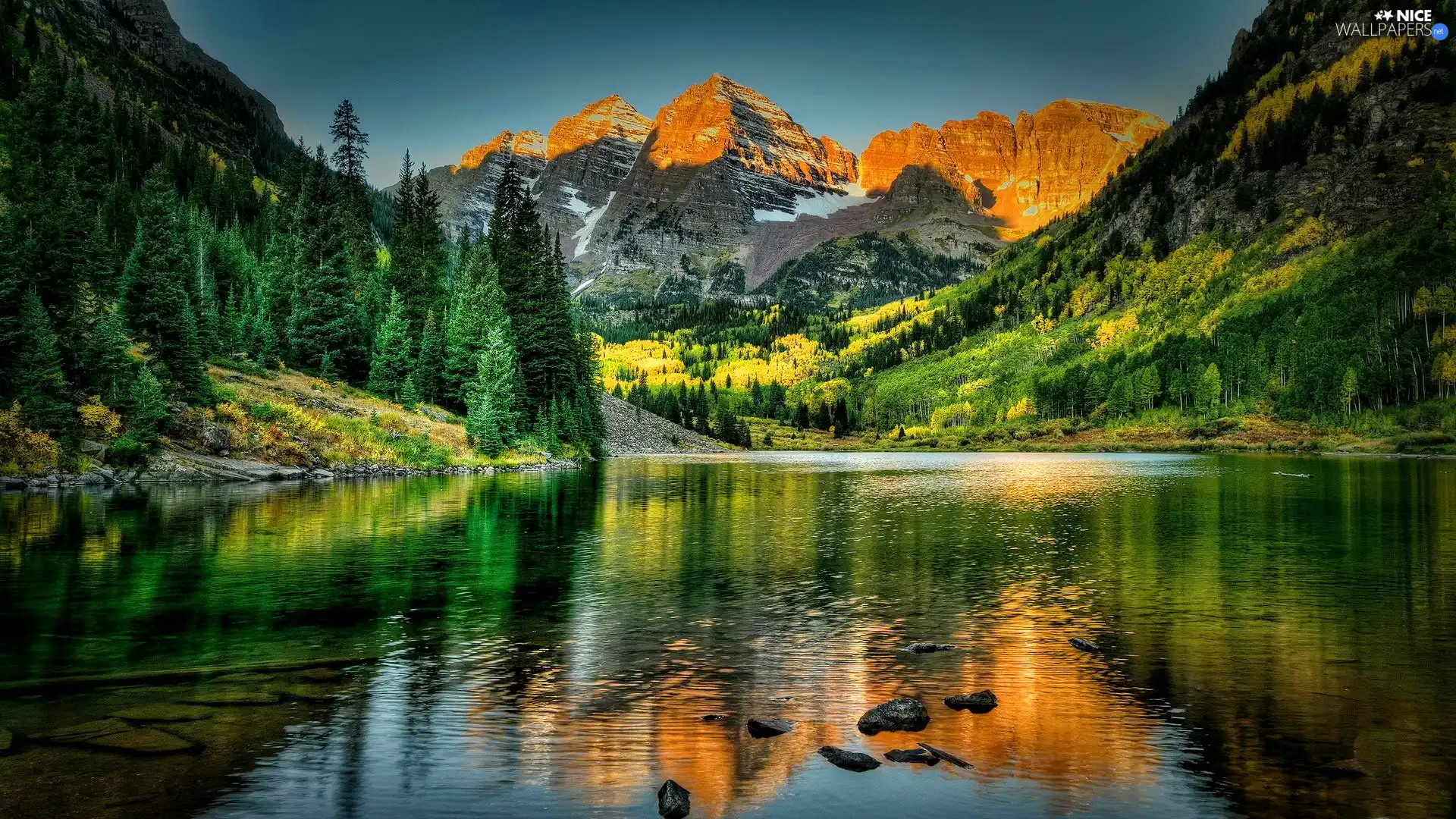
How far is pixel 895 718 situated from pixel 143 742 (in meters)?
13.7

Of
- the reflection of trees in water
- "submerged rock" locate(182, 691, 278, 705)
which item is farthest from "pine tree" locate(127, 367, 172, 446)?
"submerged rock" locate(182, 691, 278, 705)

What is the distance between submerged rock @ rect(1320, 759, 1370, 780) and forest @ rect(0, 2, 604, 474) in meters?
75.2

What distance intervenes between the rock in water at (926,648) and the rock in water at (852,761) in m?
8.33

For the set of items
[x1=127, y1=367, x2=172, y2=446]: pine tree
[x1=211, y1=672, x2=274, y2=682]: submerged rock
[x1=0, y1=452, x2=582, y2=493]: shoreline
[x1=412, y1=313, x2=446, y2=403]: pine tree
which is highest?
[x1=412, y1=313, x2=446, y2=403]: pine tree

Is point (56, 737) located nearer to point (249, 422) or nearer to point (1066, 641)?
point (1066, 641)

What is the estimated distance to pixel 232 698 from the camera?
18234 millimetres

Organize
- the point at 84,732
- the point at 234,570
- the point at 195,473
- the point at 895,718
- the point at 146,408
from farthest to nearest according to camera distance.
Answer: the point at 195,473 < the point at 146,408 < the point at 234,570 < the point at 895,718 < the point at 84,732

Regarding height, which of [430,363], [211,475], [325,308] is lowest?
[211,475]

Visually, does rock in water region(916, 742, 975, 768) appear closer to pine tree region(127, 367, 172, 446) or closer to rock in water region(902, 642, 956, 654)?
rock in water region(902, 642, 956, 654)

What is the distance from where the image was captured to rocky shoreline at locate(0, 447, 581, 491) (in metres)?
63.1

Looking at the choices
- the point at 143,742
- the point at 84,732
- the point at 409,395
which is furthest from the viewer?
the point at 409,395

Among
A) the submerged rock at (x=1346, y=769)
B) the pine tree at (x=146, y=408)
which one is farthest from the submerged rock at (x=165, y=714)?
the pine tree at (x=146, y=408)

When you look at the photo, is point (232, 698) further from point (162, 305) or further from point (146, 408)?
point (162, 305)

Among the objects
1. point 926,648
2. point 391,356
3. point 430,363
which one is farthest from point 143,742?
point 430,363
